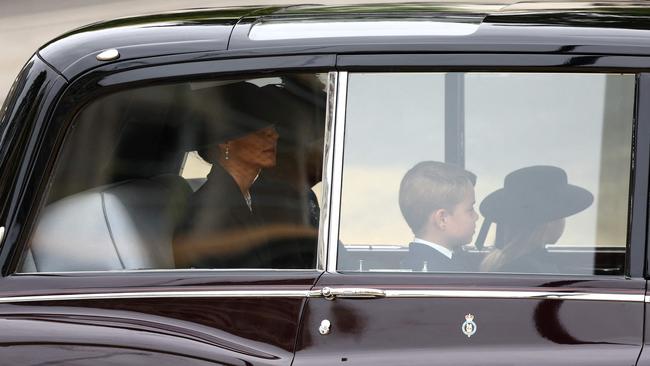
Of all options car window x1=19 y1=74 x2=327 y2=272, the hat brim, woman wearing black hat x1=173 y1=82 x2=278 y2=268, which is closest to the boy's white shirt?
the hat brim

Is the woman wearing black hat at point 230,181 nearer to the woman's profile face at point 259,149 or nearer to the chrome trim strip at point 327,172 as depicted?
the woman's profile face at point 259,149

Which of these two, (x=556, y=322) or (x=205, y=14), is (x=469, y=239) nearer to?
(x=556, y=322)

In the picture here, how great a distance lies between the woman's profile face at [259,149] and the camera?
3094mm

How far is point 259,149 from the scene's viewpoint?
10.2ft

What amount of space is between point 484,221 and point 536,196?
5.5 inches

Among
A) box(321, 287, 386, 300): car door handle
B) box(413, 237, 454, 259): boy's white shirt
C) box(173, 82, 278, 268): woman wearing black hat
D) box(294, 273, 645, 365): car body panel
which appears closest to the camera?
box(294, 273, 645, 365): car body panel

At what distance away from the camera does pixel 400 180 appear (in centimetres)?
296

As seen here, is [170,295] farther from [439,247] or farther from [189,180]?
[439,247]

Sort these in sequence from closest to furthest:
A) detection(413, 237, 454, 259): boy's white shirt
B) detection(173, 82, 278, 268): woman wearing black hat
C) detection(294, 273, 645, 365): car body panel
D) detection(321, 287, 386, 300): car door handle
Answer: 1. detection(294, 273, 645, 365): car body panel
2. detection(321, 287, 386, 300): car door handle
3. detection(413, 237, 454, 259): boy's white shirt
4. detection(173, 82, 278, 268): woman wearing black hat

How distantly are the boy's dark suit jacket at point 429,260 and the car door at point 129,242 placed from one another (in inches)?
9.3

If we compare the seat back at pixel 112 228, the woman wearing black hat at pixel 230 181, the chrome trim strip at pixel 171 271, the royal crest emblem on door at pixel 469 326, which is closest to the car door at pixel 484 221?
the royal crest emblem on door at pixel 469 326

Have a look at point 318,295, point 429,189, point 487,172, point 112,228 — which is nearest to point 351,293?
point 318,295

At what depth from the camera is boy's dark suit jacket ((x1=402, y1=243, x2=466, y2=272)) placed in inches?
115

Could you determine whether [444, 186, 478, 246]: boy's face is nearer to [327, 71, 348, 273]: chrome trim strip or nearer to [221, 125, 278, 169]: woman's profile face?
[327, 71, 348, 273]: chrome trim strip
